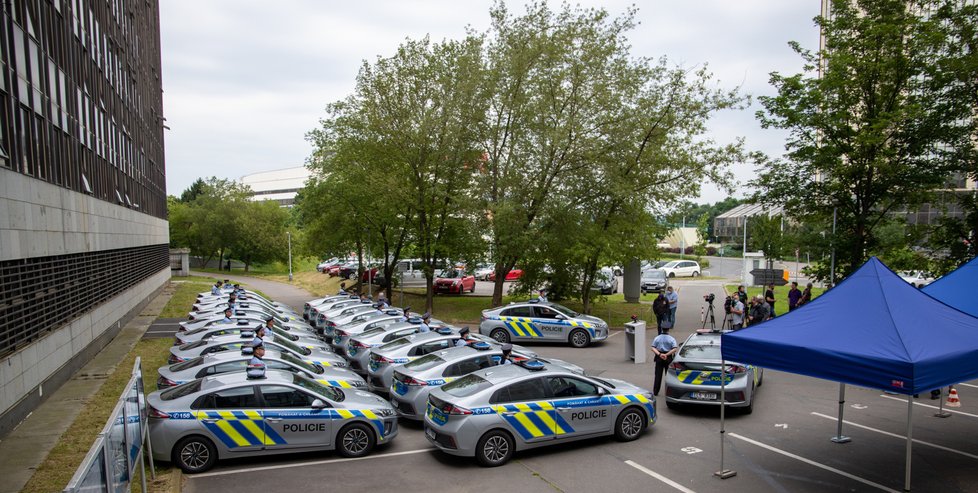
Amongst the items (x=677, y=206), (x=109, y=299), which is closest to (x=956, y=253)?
(x=677, y=206)

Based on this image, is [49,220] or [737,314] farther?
[737,314]

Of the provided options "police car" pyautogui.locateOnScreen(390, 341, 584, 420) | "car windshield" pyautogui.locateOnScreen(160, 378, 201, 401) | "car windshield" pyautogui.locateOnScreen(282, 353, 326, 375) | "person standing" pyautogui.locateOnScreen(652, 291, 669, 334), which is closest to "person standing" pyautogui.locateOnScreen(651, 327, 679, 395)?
"police car" pyautogui.locateOnScreen(390, 341, 584, 420)

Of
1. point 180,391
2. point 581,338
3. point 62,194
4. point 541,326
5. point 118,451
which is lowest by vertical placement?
point 581,338

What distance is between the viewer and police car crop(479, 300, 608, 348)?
66.7ft

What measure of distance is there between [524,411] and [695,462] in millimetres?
2656

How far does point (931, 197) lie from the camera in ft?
69.3

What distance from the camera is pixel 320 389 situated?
9719mm

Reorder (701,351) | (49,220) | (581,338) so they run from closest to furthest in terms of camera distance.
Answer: (701,351) < (49,220) < (581,338)

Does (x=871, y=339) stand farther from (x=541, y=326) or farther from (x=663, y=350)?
(x=541, y=326)

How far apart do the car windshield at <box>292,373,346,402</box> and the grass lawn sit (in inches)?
83.5

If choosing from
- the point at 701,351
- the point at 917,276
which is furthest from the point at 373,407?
the point at 917,276

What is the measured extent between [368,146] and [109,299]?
13156 millimetres

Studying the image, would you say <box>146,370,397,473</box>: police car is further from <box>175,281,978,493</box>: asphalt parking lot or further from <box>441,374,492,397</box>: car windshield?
<box>441,374,492,397</box>: car windshield

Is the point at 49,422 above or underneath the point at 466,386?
underneath
